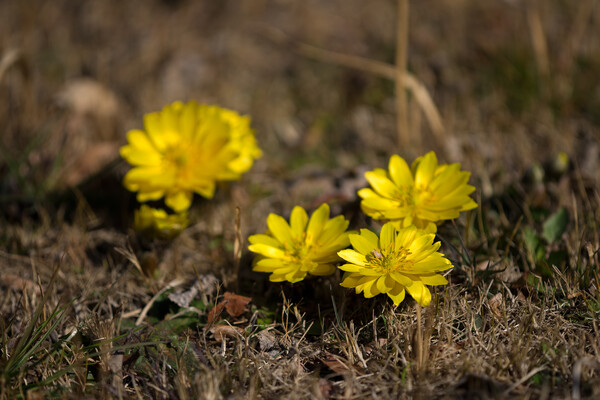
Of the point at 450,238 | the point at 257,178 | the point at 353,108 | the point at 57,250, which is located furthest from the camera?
the point at 353,108

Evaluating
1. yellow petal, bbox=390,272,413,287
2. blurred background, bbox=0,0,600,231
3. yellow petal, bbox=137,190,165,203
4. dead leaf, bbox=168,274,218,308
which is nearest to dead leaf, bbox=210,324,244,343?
dead leaf, bbox=168,274,218,308

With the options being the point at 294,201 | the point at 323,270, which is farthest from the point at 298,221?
the point at 294,201

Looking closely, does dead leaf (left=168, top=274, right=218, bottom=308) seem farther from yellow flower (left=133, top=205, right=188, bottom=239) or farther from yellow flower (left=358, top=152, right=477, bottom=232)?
yellow flower (left=358, top=152, right=477, bottom=232)

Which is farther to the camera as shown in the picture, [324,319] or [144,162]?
[144,162]

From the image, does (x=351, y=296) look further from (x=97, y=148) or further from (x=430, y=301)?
(x=97, y=148)

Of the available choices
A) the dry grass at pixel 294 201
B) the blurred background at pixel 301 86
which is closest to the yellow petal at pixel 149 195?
the dry grass at pixel 294 201

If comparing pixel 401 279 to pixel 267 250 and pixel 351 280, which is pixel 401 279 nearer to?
pixel 351 280

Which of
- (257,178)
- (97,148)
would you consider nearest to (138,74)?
(97,148)
